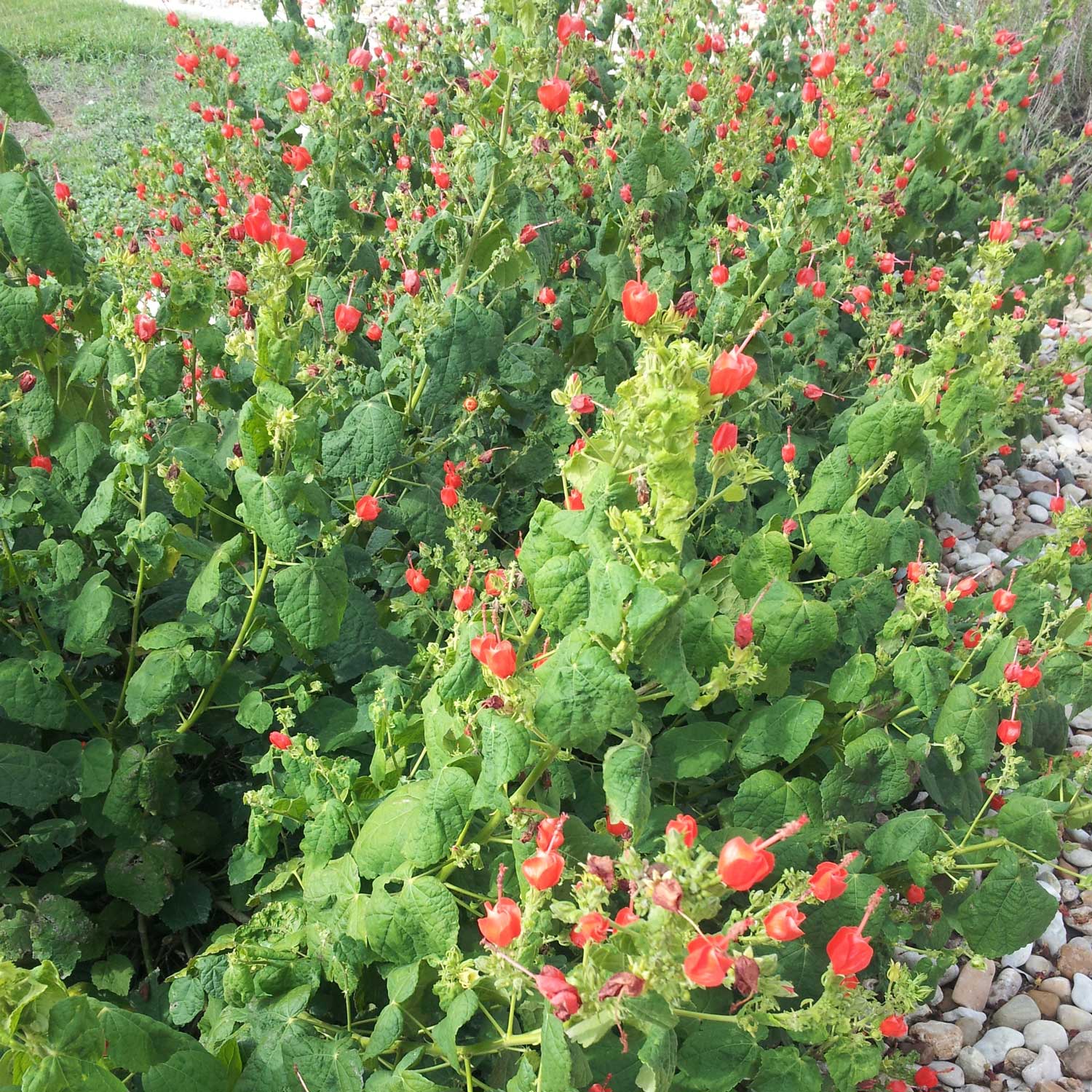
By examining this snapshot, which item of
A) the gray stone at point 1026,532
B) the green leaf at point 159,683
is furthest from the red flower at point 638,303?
the gray stone at point 1026,532

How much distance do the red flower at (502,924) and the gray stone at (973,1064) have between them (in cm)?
159

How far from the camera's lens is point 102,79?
755cm

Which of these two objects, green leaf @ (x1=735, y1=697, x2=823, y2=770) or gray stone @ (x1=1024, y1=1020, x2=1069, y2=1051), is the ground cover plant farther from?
gray stone @ (x1=1024, y1=1020, x2=1069, y2=1051)

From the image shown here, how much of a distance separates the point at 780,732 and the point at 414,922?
30.2 inches

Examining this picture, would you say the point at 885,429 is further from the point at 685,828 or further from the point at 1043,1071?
the point at 1043,1071

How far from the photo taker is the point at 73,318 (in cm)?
209

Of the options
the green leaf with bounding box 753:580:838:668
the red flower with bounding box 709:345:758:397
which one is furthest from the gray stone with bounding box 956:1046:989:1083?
the red flower with bounding box 709:345:758:397

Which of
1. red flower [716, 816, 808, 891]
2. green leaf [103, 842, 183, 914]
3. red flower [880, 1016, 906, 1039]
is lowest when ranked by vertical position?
red flower [880, 1016, 906, 1039]

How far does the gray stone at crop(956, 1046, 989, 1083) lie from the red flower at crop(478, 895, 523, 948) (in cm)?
159

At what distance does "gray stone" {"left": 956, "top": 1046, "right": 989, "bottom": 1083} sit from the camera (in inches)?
84.7

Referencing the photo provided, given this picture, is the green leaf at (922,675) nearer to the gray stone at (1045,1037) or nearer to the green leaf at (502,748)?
the green leaf at (502,748)

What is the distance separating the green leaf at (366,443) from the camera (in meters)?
1.92

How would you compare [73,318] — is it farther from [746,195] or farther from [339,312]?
[746,195]

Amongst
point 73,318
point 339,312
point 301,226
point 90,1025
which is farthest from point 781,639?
point 301,226
